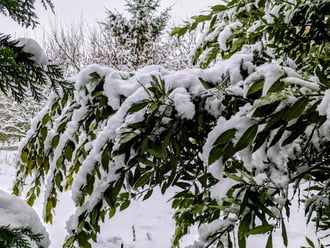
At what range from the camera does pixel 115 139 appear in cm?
67

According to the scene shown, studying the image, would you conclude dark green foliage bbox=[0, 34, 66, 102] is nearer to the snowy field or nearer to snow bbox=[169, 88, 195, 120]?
snow bbox=[169, 88, 195, 120]

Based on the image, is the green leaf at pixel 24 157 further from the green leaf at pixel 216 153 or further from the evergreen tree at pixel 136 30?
the evergreen tree at pixel 136 30

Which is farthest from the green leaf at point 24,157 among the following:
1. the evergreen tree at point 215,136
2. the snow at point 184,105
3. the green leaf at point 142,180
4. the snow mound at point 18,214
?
the snow at point 184,105

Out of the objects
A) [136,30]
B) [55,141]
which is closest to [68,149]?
[55,141]

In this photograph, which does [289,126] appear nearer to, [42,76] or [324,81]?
[324,81]

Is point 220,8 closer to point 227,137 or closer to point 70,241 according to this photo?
point 227,137

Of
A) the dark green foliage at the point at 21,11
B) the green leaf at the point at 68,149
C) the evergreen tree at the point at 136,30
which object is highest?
the evergreen tree at the point at 136,30

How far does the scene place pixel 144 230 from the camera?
3.09m

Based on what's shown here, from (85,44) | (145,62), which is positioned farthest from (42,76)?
(85,44)

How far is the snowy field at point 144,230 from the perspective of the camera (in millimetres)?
2725

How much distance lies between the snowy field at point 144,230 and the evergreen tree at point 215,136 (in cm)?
192

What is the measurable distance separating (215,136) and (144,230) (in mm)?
2793

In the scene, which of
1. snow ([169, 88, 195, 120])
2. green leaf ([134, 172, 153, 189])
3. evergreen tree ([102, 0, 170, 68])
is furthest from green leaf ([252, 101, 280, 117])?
evergreen tree ([102, 0, 170, 68])

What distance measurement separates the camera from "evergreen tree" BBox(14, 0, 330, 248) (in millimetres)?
485
